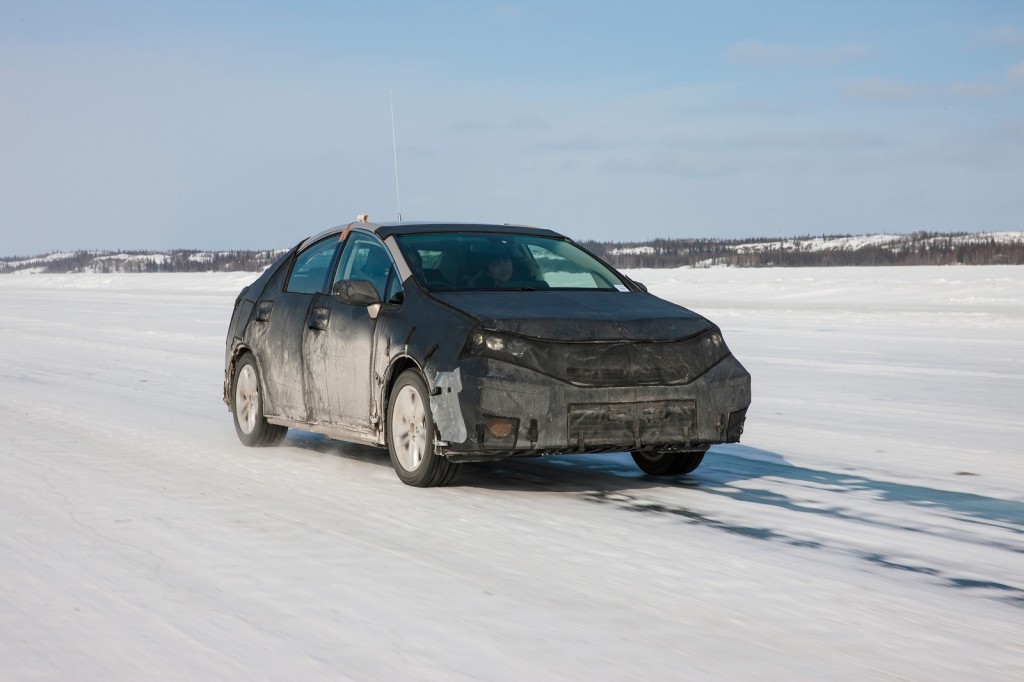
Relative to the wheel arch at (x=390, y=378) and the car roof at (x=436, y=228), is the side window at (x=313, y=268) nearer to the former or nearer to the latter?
the car roof at (x=436, y=228)

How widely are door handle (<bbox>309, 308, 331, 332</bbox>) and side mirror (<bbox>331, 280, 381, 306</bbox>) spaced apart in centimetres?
62

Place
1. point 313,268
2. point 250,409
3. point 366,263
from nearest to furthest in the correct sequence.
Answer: point 366,263 < point 313,268 < point 250,409

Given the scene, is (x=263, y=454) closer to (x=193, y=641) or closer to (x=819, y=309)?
(x=193, y=641)

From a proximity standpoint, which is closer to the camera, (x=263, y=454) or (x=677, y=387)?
(x=677, y=387)

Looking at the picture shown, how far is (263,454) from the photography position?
10.2 m

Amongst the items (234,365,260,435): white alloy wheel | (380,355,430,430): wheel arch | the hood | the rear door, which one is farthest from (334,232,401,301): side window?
→ (234,365,260,435): white alloy wheel

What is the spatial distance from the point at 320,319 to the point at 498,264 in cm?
127

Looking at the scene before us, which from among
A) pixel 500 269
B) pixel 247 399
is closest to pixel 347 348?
pixel 500 269

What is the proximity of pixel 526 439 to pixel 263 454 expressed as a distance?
9.87 feet

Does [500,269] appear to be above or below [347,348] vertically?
above

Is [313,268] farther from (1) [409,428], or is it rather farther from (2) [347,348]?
(1) [409,428]

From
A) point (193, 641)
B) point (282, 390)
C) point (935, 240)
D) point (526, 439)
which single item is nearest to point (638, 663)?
point (193, 641)

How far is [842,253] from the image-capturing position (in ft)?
433

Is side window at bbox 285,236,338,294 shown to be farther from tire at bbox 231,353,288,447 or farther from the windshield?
the windshield
